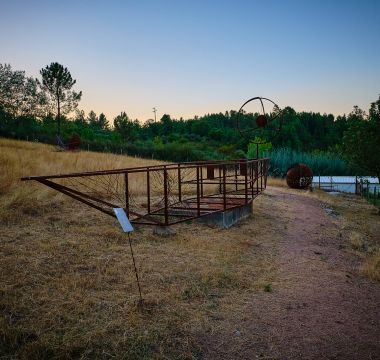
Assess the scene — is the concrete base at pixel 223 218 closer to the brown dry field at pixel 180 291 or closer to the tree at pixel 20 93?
the brown dry field at pixel 180 291

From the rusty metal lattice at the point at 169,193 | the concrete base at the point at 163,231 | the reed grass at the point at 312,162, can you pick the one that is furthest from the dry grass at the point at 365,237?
the reed grass at the point at 312,162

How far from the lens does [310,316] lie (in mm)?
4422

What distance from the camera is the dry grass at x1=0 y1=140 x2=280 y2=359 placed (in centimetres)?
364

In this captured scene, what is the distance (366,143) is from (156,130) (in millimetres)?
76390

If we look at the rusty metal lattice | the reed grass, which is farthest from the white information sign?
the reed grass

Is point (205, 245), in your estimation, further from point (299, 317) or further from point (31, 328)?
point (31, 328)

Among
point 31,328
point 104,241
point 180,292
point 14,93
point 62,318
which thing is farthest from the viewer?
point 14,93

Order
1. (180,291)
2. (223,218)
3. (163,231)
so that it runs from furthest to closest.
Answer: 1. (223,218)
2. (163,231)
3. (180,291)

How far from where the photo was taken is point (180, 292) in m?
4.91

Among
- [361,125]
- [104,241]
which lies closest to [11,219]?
[104,241]

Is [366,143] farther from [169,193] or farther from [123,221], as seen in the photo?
[123,221]

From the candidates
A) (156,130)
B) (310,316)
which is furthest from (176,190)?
(156,130)

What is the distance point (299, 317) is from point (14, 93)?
54.8m

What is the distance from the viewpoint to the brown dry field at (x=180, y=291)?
366 cm
